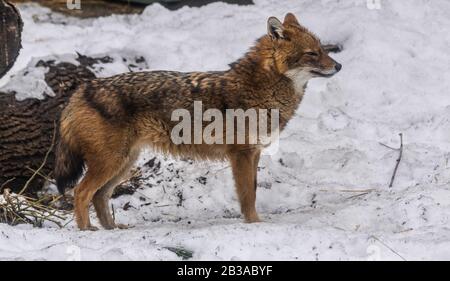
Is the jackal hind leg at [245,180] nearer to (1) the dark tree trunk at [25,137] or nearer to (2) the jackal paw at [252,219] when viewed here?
(2) the jackal paw at [252,219]

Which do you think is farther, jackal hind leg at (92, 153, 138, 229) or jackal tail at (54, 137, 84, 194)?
jackal hind leg at (92, 153, 138, 229)

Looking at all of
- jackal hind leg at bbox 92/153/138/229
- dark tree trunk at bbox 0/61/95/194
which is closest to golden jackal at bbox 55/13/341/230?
jackal hind leg at bbox 92/153/138/229

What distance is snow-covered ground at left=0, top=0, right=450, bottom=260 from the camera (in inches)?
249

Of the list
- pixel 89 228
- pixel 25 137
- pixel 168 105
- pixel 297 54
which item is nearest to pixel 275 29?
pixel 297 54

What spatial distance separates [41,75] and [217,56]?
217cm

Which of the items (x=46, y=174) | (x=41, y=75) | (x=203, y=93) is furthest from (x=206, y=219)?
(x=41, y=75)

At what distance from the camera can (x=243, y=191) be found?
24.9 feet

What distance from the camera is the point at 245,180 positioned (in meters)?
7.61

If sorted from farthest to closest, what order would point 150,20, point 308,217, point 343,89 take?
point 150,20 → point 343,89 → point 308,217

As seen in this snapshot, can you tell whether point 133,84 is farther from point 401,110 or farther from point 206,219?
point 401,110

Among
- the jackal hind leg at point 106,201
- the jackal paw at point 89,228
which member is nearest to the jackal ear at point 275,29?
the jackal hind leg at point 106,201

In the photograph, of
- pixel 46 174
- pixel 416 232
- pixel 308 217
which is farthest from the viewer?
pixel 46 174

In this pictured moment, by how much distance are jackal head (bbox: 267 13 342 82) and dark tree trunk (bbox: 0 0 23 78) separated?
2694 millimetres

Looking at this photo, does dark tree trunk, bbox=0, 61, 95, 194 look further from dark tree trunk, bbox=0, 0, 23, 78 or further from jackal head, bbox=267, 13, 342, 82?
jackal head, bbox=267, 13, 342, 82
